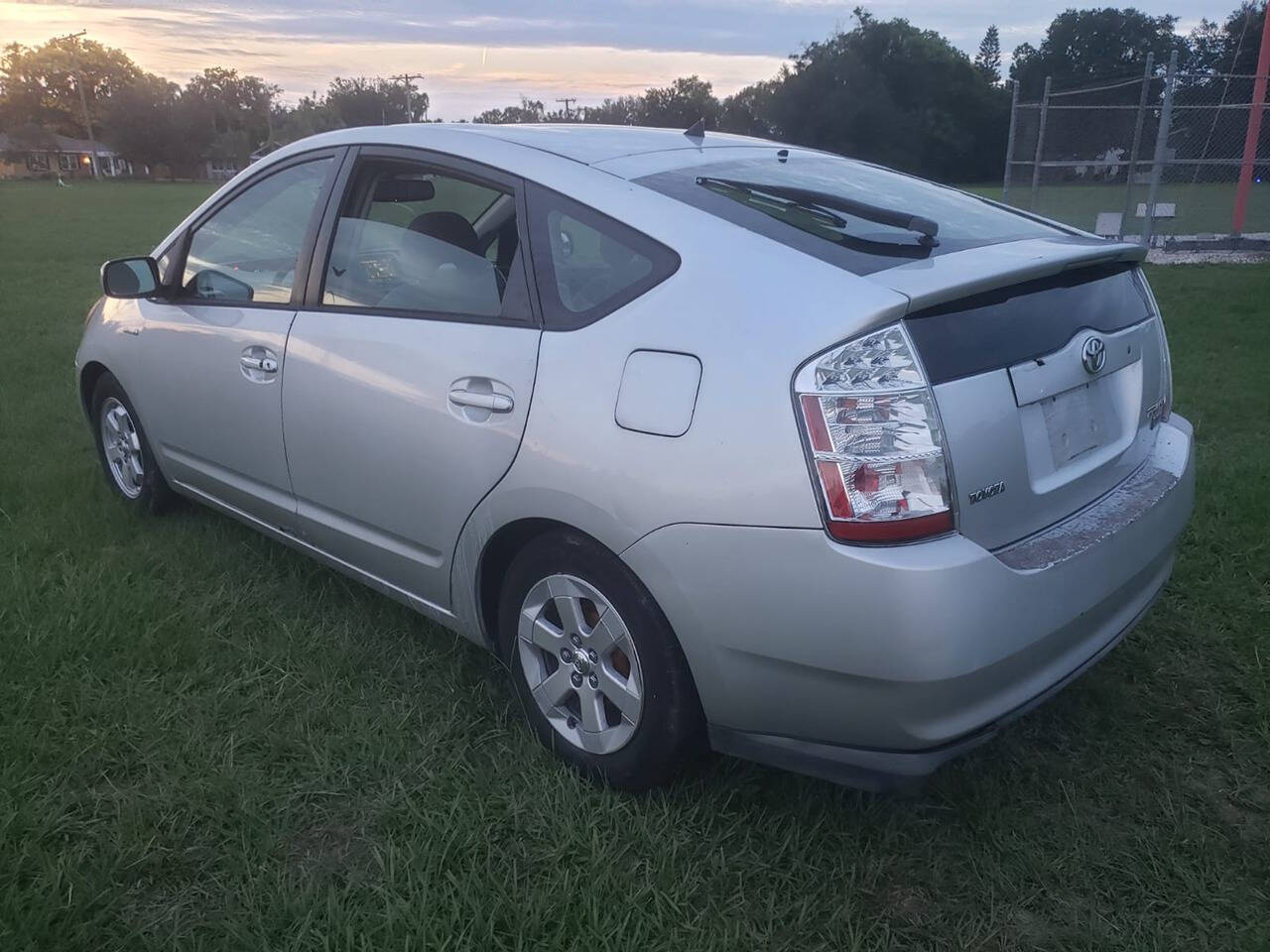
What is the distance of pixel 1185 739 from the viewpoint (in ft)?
9.20

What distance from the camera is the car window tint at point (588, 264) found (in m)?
2.42

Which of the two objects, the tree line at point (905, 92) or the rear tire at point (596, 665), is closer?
the rear tire at point (596, 665)

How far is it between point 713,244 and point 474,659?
163cm

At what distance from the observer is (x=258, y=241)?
3.70 meters

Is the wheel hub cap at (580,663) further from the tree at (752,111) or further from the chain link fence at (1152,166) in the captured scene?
the tree at (752,111)

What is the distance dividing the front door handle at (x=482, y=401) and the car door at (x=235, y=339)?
89 centimetres

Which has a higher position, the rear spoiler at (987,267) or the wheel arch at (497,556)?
the rear spoiler at (987,267)

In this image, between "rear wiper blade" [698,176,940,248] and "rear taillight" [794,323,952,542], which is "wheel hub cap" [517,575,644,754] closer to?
"rear taillight" [794,323,952,542]

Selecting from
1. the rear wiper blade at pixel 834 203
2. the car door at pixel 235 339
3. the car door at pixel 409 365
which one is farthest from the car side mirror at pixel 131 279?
the rear wiper blade at pixel 834 203

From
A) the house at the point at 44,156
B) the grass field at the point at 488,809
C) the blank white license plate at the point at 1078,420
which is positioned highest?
the blank white license plate at the point at 1078,420

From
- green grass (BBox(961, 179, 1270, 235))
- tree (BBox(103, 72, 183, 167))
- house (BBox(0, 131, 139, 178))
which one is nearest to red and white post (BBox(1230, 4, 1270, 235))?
green grass (BBox(961, 179, 1270, 235))

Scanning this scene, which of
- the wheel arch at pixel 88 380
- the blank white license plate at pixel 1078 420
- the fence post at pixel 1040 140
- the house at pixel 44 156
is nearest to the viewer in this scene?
the blank white license plate at pixel 1078 420

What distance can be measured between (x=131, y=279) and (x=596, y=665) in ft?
8.47

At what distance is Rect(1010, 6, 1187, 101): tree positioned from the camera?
167 feet
